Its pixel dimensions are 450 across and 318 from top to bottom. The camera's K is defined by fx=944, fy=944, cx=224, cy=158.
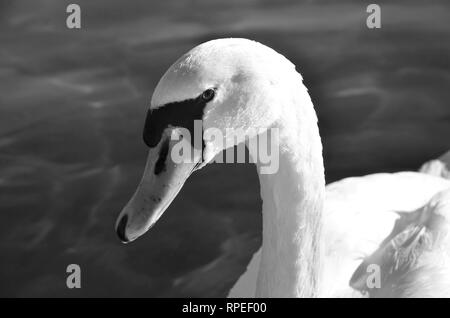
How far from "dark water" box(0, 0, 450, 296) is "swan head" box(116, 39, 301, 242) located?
2.10m

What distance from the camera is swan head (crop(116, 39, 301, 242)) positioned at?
3555 mm

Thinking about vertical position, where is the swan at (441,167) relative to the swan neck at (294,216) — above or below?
above

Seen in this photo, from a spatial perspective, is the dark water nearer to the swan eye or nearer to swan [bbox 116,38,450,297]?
swan [bbox 116,38,450,297]

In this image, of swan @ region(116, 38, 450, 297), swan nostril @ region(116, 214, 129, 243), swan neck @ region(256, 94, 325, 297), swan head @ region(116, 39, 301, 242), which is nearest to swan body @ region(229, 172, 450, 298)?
swan @ region(116, 38, 450, 297)

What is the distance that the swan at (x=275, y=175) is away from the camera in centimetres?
359

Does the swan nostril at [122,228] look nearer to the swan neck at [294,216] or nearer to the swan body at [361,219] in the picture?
the swan neck at [294,216]

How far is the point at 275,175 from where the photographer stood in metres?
3.97

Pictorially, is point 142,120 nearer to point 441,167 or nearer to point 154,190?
point 441,167

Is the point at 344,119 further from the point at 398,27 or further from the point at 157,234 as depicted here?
the point at 157,234

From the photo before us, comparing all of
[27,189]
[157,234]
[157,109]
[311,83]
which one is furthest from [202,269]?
[157,109]

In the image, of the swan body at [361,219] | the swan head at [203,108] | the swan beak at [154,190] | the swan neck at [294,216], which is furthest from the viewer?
the swan body at [361,219]

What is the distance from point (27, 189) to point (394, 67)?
9.93ft

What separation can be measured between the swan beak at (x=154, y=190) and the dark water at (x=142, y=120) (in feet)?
6.71

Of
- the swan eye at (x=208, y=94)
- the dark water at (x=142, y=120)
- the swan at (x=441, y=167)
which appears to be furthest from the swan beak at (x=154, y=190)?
the swan at (x=441, y=167)
